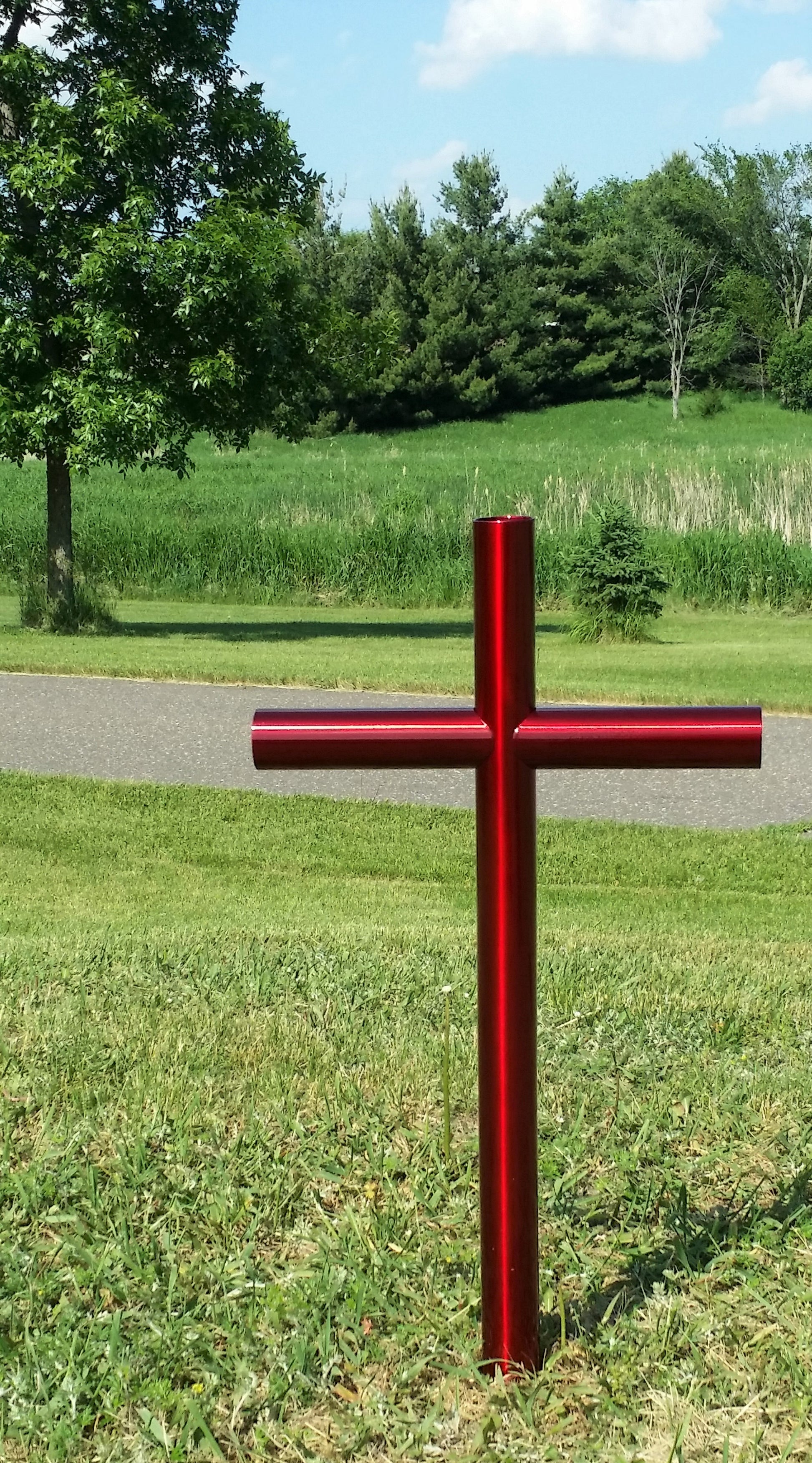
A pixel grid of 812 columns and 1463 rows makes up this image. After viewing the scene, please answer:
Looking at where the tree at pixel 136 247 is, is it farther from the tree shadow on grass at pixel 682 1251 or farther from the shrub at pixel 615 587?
the tree shadow on grass at pixel 682 1251

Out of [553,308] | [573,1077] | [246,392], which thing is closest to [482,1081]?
[573,1077]

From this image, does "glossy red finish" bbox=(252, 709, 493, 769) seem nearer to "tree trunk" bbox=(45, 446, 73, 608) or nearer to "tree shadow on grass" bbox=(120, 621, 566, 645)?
"tree shadow on grass" bbox=(120, 621, 566, 645)

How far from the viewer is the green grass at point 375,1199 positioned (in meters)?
2.34

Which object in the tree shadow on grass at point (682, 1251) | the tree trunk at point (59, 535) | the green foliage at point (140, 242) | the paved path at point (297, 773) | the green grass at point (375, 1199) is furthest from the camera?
the tree trunk at point (59, 535)

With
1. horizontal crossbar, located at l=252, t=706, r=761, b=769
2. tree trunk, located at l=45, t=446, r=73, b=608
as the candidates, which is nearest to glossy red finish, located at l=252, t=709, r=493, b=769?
horizontal crossbar, located at l=252, t=706, r=761, b=769

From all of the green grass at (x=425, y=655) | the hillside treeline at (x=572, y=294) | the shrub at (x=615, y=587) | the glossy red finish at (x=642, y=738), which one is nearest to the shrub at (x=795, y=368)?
→ the hillside treeline at (x=572, y=294)

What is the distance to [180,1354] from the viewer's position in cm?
248

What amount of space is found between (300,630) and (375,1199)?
1496 cm

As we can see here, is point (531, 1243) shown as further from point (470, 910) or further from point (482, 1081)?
point (470, 910)

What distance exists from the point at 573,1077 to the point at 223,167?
630 inches

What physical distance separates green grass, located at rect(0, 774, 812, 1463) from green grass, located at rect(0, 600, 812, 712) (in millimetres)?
6475

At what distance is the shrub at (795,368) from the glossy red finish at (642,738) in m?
68.1

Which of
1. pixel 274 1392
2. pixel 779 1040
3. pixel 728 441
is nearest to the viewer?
pixel 274 1392

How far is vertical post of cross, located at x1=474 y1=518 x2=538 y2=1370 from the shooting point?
2.09 meters
